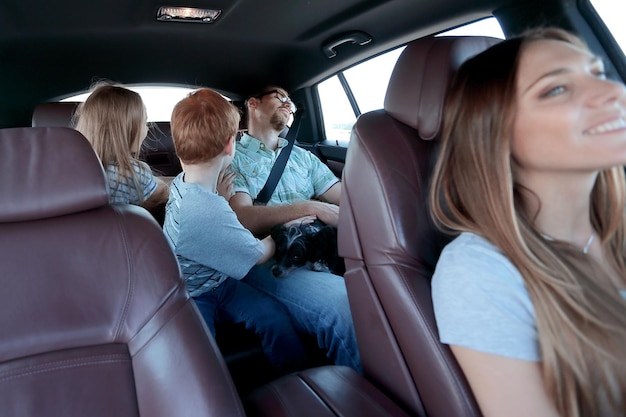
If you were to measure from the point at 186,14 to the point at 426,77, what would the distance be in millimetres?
2144

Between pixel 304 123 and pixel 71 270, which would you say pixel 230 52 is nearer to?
pixel 304 123

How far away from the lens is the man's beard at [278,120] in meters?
2.82

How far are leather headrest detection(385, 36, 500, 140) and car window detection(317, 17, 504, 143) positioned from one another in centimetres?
165

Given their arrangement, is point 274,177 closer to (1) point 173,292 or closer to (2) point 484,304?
(1) point 173,292

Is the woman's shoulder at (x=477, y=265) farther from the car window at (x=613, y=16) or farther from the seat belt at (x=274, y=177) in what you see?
the seat belt at (x=274, y=177)

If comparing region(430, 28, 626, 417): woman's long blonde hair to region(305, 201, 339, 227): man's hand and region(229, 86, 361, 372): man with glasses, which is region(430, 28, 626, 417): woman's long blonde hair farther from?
region(305, 201, 339, 227): man's hand

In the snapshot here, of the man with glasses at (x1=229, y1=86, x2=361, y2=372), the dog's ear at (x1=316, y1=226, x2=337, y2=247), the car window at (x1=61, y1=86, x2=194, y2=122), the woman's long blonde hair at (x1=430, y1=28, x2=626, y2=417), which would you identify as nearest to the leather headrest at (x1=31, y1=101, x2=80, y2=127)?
the man with glasses at (x1=229, y1=86, x2=361, y2=372)

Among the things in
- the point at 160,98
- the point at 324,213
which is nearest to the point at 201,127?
the point at 324,213

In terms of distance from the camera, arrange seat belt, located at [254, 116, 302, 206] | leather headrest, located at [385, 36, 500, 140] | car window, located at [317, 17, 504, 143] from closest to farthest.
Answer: leather headrest, located at [385, 36, 500, 140] → seat belt, located at [254, 116, 302, 206] → car window, located at [317, 17, 504, 143]

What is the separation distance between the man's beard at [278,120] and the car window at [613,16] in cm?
162

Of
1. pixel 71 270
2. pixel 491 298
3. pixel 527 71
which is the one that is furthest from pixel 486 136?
pixel 71 270

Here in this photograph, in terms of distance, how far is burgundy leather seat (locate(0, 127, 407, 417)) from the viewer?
1014 mm

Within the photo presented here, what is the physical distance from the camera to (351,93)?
3.82 m

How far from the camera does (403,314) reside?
1115 millimetres
